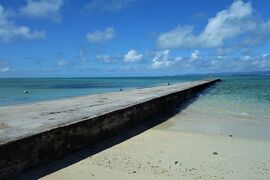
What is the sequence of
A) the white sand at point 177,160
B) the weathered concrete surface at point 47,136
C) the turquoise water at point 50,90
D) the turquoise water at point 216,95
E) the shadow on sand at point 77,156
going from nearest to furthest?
the weathered concrete surface at point 47,136, the shadow on sand at point 77,156, the white sand at point 177,160, the turquoise water at point 216,95, the turquoise water at point 50,90

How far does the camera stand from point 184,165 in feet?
17.9

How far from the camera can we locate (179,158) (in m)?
5.88

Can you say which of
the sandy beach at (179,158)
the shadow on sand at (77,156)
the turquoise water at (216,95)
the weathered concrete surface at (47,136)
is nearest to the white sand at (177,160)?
the sandy beach at (179,158)

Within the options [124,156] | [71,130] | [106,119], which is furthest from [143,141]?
[71,130]

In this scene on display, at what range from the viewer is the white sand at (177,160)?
5.00 m

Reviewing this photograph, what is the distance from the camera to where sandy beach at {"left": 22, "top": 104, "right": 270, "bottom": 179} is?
5012 millimetres

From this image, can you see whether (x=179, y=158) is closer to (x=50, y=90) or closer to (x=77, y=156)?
(x=77, y=156)

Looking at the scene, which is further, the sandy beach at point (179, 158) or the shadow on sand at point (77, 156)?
the sandy beach at point (179, 158)

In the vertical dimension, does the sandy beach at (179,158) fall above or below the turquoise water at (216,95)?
above

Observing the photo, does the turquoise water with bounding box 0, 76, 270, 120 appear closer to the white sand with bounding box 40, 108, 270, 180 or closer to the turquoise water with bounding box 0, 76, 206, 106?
the turquoise water with bounding box 0, 76, 206, 106

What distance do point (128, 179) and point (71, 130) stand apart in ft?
5.18

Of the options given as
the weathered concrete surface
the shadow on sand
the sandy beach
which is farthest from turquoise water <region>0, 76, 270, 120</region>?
the weathered concrete surface

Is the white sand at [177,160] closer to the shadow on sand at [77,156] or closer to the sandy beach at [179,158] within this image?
the sandy beach at [179,158]

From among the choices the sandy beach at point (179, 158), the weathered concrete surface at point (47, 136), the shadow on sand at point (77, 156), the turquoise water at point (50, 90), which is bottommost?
the turquoise water at point (50, 90)
